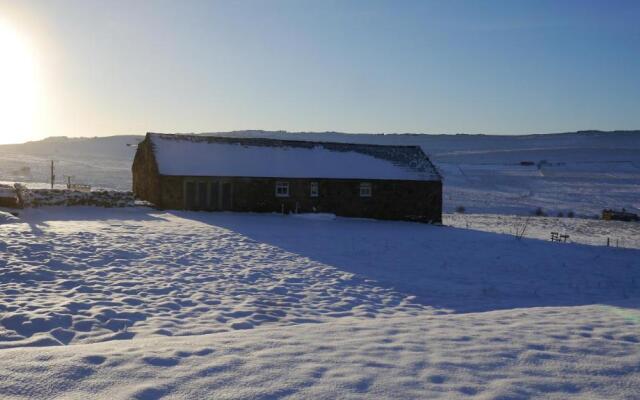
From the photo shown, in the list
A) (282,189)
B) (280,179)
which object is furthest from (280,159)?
(282,189)

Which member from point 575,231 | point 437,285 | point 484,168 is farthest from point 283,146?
point 484,168

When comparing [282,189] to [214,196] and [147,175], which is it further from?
[147,175]

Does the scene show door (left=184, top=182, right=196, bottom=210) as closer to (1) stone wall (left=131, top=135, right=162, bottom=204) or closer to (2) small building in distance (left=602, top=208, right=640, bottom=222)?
(1) stone wall (left=131, top=135, right=162, bottom=204)

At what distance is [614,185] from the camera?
219 ft

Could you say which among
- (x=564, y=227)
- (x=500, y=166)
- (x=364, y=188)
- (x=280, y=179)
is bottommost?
(x=564, y=227)

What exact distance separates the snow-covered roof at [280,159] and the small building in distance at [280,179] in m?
0.06

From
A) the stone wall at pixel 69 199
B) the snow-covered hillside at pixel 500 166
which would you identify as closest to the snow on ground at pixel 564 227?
the snow-covered hillside at pixel 500 166

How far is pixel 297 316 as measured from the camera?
9.91m

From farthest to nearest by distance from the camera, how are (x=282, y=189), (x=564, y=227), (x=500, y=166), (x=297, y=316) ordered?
(x=500, y=166)
(x=564, y=227)
(x=282, y=189)
(x=297, y=316)

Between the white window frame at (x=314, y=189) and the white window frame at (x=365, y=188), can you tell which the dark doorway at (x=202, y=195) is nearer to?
the white window frame at (x=314, y=189)

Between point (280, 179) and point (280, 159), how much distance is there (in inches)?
89.7

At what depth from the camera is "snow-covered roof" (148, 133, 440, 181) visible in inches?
1199

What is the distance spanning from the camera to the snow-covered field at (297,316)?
5.49 metres

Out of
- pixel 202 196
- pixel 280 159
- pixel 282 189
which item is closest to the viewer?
pixel 202 196
